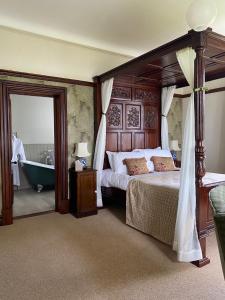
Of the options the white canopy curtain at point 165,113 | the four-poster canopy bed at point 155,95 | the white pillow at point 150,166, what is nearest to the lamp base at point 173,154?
the white canopy curtain at point 165,113

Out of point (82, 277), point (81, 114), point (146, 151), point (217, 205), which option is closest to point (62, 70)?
point (81, 114)

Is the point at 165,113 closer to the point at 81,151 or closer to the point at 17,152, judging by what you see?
the point at 81,151

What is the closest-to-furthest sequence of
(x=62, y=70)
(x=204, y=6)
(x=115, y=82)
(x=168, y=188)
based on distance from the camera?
(x=204, y=6)
(x=168, y=188)
(x=62, y=70)
(x=115, y=82)

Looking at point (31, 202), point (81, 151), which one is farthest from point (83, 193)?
point (31, 202)

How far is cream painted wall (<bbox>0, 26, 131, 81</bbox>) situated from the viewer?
3.64 metres

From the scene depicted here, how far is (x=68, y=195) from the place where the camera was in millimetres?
4152

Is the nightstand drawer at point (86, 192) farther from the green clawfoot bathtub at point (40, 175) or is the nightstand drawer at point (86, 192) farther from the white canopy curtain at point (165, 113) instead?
the white canopy curtain at point (165, 113)

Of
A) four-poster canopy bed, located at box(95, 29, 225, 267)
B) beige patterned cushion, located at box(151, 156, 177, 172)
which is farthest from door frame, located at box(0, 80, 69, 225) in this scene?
A: beige patterned cushion, located at box(151, 156, 177, 172)

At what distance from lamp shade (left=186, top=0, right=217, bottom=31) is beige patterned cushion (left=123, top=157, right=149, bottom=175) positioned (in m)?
2.38

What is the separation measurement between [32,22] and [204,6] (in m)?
2.66

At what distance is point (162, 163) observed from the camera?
14.5 feet

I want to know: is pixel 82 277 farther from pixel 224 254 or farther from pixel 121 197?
pixel 121 197

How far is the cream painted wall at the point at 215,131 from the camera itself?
4970 mm

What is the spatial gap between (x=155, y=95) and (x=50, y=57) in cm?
239
